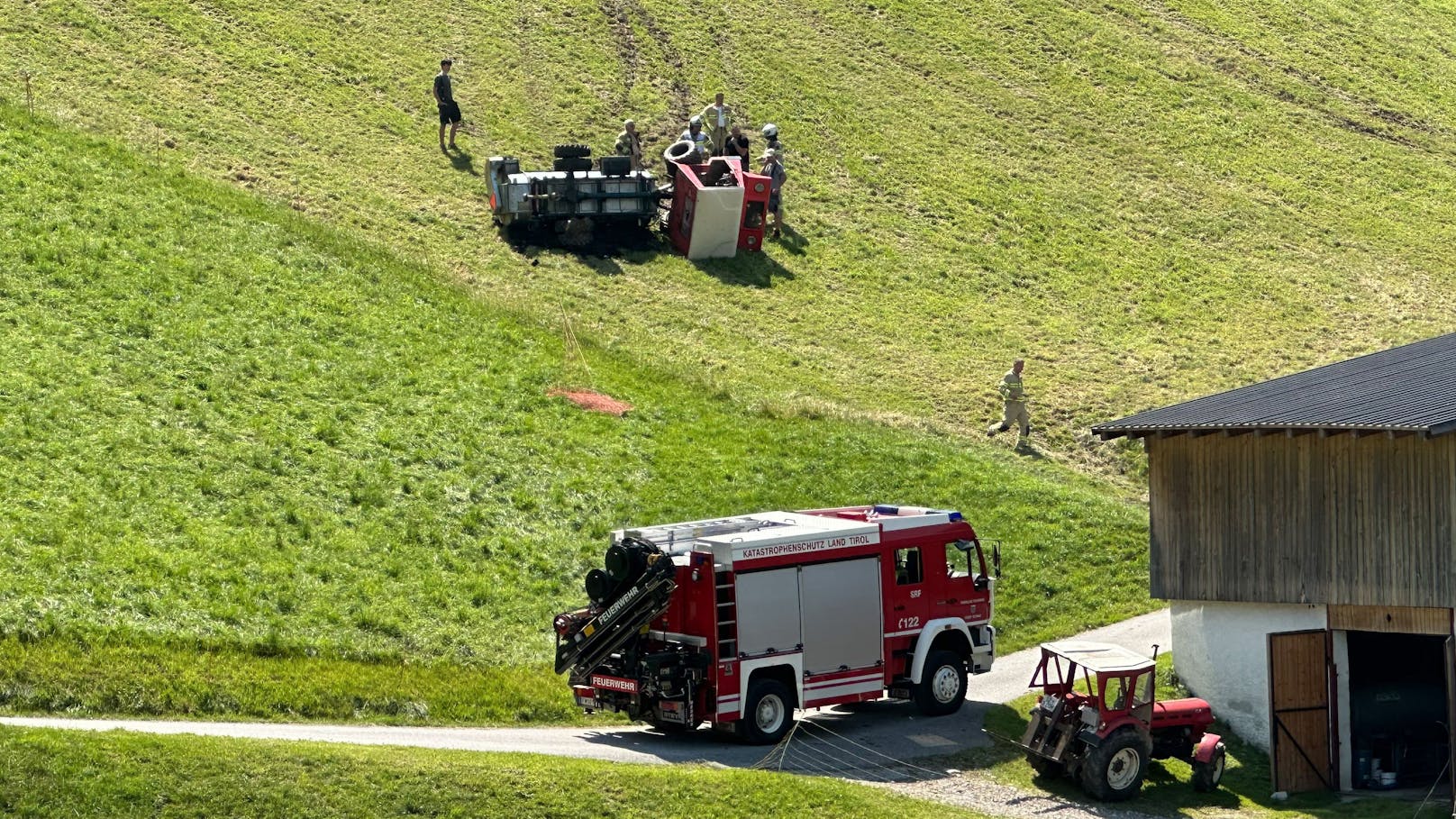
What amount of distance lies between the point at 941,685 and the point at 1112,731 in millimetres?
3873

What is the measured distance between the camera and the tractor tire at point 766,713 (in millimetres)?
24781

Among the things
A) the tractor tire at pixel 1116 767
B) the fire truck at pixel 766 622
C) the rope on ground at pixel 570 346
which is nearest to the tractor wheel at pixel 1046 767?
the tractor tire at pixel 1116 767

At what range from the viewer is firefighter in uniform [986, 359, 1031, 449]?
41344 millimetres

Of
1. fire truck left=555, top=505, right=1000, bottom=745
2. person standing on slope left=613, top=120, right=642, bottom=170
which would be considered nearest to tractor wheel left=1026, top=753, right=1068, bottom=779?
fire truck left=555, top=505, right=1000, bottom=745

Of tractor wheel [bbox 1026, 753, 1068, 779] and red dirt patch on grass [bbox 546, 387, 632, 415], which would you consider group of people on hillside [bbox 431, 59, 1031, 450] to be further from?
tractor wheel [bbox 1026, 753, 1068, 779]

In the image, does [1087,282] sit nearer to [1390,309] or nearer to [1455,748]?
[1390,309]

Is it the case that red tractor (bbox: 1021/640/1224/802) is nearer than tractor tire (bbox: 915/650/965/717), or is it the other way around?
red tractor (bbox: 1021/640/1224/802)

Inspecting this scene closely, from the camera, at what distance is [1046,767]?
79.4ft

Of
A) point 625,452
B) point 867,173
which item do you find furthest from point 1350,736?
point 867,173

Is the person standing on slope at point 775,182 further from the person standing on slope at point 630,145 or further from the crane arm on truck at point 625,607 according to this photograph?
Answer: the crane arm on truck at point 625,607

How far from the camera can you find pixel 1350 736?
2542cm

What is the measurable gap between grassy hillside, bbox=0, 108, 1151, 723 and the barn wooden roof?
20.8 feet

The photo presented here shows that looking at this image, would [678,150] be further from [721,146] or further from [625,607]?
[625,607]

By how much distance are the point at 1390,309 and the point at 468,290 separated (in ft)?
93.9
